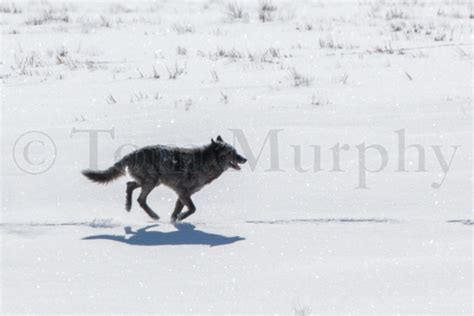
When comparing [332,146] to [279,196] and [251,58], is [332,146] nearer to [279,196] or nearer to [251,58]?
[279,196]

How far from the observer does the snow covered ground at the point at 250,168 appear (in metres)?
6.46

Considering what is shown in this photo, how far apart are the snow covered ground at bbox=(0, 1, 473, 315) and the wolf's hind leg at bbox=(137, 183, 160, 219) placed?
16 centimetres

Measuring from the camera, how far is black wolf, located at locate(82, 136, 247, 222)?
8398mm

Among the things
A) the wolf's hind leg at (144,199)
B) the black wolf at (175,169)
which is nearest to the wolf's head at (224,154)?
the black wolf at (175,169)

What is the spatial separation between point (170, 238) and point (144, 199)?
2.67 ft

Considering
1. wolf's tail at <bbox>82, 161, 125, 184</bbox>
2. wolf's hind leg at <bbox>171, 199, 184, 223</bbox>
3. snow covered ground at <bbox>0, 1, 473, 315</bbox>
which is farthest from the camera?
wolf's tail at <bbox>82, 161, 125, 184</bbox>

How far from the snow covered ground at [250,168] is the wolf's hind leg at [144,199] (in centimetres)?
16

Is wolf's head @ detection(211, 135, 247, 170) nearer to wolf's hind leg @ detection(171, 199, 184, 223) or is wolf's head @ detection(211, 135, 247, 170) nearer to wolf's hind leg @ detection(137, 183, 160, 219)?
wolf's hind leg @ detection(171, 199, 184, 223)

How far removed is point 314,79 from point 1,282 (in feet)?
25.9

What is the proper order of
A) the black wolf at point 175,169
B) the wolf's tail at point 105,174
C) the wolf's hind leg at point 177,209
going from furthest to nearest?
1. the wolf's tail at point 105,174
2. the wolf's hind leg at point 177,209
3. the black wolf at point 175,169

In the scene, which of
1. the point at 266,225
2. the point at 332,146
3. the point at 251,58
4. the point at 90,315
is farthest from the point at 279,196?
the point at 251,58

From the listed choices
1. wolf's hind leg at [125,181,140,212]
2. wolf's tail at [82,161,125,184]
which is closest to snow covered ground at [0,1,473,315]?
wolf's hind leg at [125,181,140,212]

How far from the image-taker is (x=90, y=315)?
5.90 metres

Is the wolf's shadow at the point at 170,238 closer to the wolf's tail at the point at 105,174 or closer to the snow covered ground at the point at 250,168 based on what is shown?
the snow covered ground at the point at 250,168
